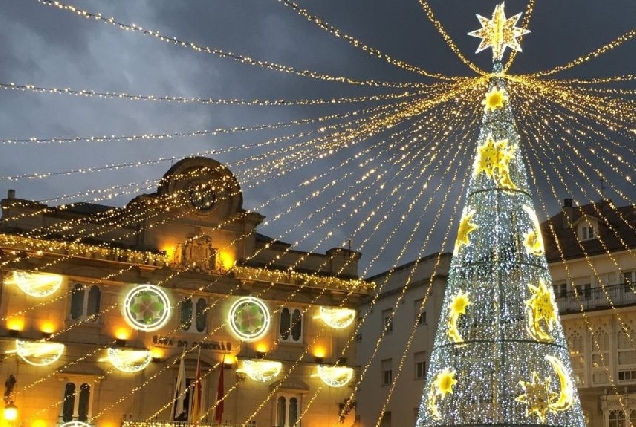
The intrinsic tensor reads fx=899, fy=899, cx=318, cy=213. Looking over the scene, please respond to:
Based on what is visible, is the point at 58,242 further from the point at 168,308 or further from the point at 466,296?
the point at 466,296

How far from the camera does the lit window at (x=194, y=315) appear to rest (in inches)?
1351

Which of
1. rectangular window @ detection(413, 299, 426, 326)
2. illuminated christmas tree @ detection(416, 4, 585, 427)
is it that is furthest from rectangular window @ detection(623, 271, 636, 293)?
illuminated christmas tree @ detection(416, 4, 585, 427)

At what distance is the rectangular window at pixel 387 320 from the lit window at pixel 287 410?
9.26 m

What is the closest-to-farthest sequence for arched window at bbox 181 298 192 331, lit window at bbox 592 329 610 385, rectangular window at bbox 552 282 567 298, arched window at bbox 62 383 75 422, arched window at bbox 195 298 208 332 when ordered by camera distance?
arched window at bbox 62 383 75 422 → arched window at bbox 181 298 192 331 → arched window at bbox 195 298 208 332 → lit window at bbox 592 329 610 385 → rectangular window at bbox 552 282 567 298

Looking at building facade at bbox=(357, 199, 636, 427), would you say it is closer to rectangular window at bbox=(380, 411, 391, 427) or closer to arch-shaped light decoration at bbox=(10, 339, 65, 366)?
rectangular window at bbox=(380, 411, 391, 427)

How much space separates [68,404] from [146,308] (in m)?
4.37

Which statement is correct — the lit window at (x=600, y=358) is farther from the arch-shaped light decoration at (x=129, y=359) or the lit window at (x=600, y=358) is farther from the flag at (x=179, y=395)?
the arch-shaped light decoration at (x=129, y=359)

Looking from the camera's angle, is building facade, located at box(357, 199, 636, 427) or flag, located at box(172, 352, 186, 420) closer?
flag, located at box(172, 352, 186, 420)

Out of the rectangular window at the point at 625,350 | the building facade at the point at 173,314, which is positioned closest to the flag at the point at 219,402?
the building facade at the point at 173,314

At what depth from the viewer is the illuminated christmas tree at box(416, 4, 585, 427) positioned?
1748 cm

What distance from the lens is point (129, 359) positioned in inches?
1267

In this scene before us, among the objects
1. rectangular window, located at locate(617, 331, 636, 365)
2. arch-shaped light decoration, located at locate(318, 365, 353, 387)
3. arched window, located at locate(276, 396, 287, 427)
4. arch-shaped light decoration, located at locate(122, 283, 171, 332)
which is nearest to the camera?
arch-shaped light decoration, located at locate(122, 283, 171, 332)

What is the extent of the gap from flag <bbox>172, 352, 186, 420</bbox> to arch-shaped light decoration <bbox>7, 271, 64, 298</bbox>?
204 inches

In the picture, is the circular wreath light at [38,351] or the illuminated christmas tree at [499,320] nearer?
the illuminated christmas tree at [499,320]
